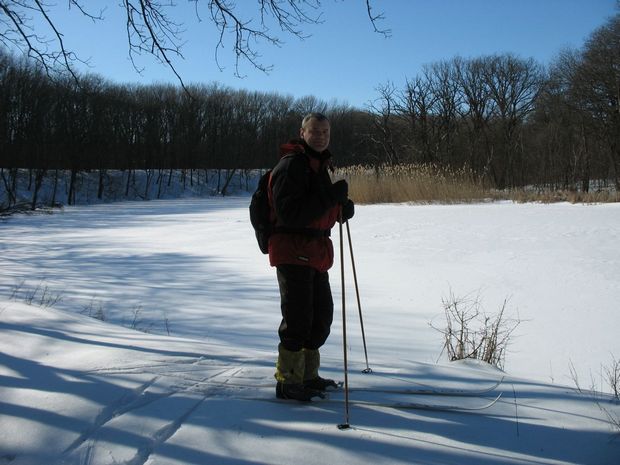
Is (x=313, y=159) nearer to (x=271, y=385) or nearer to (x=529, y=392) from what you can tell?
(x=271, y=385)

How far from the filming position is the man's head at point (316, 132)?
2418mm

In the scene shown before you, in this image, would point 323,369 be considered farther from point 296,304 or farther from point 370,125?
point 370,125

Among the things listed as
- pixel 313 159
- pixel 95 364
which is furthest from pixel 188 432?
pixel 313 159

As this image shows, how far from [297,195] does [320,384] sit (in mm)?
1050

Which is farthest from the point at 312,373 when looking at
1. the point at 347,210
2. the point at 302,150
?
the point at 302,150

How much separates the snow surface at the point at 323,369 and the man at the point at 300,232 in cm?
21

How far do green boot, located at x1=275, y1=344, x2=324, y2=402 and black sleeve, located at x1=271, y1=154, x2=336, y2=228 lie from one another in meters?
0.66

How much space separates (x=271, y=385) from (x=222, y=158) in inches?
1857

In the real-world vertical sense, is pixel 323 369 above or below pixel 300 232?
below

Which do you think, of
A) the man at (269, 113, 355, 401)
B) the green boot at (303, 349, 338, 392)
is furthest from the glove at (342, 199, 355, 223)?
the green boot at (303, 349, 338, 392)

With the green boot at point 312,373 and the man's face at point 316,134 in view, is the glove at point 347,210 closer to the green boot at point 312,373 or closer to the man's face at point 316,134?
the man's face at point 316,134

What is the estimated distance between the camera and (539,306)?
15.1ft

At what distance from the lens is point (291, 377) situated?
7.83 feet

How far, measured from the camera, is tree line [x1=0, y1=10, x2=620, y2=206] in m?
23.6
